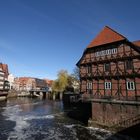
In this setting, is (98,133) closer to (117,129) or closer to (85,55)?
(117,129)

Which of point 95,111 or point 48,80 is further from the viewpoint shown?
point 48,80

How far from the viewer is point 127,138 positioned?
1620 cm

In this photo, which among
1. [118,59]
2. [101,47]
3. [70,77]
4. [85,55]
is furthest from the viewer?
[70,77]

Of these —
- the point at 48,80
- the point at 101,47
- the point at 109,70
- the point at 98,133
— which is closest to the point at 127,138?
the point at 98,133

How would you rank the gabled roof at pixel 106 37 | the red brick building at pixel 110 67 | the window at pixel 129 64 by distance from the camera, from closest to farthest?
1. the red brick building at pixel 110 67
2. the window at pixel 129 64
3. the gabled roof at pixel 106 37

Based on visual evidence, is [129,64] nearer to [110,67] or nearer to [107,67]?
[110,67]

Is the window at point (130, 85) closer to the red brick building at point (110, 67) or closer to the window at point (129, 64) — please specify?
the red brick building at point (110, 67)

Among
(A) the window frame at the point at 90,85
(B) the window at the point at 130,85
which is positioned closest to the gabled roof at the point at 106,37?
(A) the window frame at the point at 90,85

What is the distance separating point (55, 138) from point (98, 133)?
4.58 meters

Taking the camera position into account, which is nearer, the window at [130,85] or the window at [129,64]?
the window at [130,85]

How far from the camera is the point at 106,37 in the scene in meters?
27.4

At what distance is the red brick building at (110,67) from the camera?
22.9m

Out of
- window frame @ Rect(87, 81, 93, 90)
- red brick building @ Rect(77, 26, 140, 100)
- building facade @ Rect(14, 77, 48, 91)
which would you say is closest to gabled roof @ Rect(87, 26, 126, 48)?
red brick building @ Rect(77, 26, 140, 100)

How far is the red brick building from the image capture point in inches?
903
